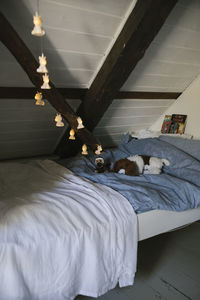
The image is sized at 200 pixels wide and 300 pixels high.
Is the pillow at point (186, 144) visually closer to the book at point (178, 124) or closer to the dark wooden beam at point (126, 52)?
the book at point (178, 124)

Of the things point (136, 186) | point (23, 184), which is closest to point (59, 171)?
point (23, 184)

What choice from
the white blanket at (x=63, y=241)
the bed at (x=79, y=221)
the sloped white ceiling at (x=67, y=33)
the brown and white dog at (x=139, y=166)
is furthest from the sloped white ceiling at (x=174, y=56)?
the white blanket at (x=63, y=241)

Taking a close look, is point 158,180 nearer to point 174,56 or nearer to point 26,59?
point 174,56

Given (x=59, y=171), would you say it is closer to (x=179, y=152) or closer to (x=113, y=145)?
(x=179, y=152)

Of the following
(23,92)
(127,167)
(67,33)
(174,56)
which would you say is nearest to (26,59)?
(67,33)

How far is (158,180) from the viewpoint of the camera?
2031 mm

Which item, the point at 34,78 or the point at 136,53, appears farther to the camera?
the point at 136,53

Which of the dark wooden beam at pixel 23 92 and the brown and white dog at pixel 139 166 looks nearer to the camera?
the dark wooden beam at pixel 23 92

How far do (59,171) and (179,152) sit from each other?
1.14 m

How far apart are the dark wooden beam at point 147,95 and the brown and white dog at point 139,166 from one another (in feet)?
2.22

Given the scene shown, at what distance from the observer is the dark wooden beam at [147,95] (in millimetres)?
2524

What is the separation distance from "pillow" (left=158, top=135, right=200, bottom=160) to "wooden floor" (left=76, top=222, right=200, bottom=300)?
2.50 feet

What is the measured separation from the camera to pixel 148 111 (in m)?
3.05

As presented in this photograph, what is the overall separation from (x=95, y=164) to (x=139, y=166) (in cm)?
40
